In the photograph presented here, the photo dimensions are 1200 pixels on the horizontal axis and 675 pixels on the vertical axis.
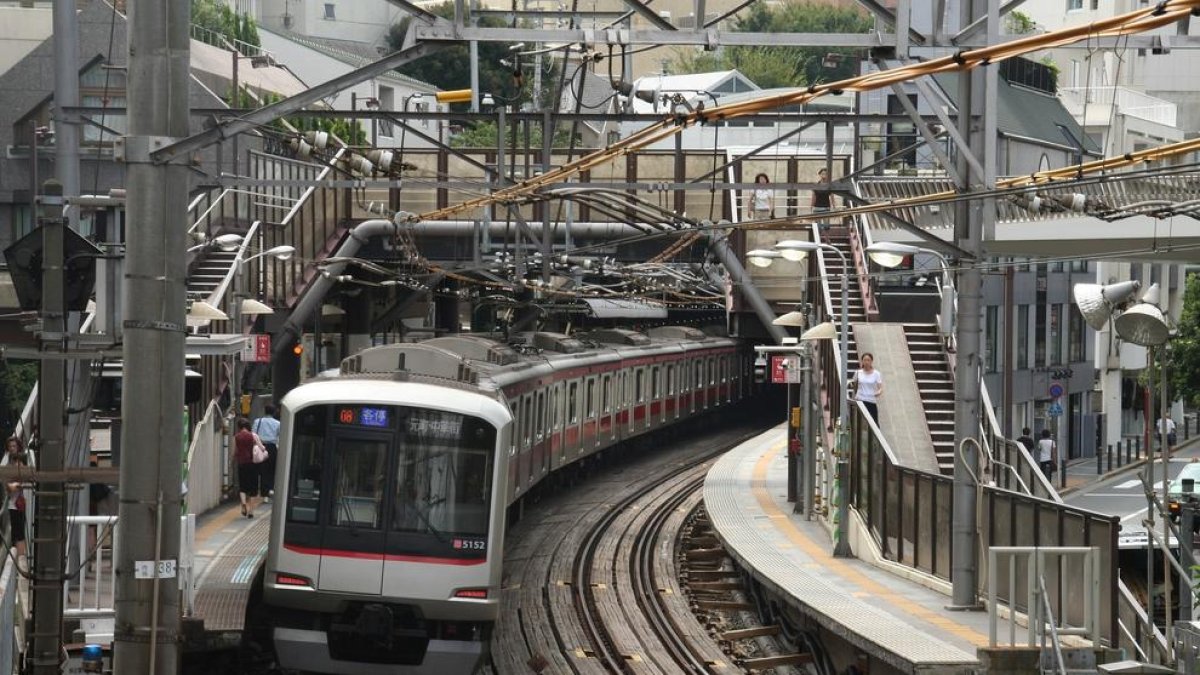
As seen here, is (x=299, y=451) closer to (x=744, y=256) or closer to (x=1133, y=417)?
(x=744, y=256)

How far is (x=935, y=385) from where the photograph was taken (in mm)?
21922

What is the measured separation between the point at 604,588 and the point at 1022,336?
2260 centimetres

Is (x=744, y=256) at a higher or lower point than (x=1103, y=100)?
lower

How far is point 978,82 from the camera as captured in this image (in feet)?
44.6

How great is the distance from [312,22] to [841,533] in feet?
192

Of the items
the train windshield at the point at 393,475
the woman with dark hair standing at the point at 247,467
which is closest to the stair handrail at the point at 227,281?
the woman with dark hair standing at the point at 247,467

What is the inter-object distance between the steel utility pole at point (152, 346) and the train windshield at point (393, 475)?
4.53m

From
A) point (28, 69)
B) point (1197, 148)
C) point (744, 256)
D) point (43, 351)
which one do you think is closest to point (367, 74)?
point (43, 351)

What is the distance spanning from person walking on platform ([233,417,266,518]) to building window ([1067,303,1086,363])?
27.0 metres

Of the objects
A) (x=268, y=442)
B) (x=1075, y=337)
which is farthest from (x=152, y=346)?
(x=1075, y=337)

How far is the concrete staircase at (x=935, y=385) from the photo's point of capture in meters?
20.3

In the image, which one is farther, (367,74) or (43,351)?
(43,351)

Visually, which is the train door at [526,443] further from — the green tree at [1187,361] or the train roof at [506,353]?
the green tree at [1187,361]

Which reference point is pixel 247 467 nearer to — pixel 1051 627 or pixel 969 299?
pixel 969 299
